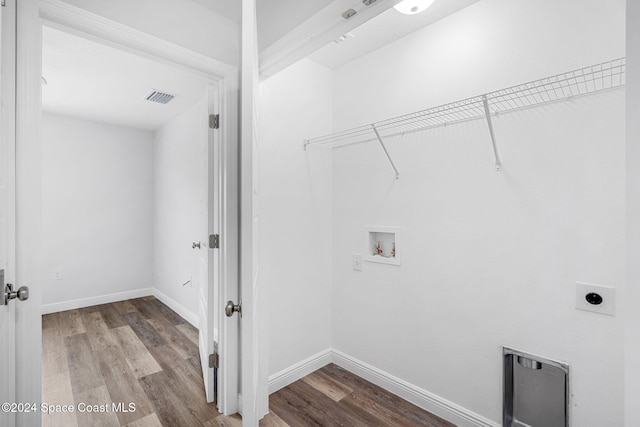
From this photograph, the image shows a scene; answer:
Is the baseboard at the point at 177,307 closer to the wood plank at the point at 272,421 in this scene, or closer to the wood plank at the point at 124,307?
the wood plank at the point at 124,307

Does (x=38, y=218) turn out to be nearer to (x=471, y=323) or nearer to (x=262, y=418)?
(x=262, y=418)

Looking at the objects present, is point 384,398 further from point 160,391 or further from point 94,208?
point 94,208

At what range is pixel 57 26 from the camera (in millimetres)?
1267

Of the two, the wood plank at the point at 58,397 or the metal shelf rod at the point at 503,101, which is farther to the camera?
the wood plank at the point at 58,397

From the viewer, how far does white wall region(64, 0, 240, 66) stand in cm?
136

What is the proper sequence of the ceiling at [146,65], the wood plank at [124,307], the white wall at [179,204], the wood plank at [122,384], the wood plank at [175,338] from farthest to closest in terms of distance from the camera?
1. the wood plank at [124,307]
2. the white wall at [179,204]
3. the wood plank at [175,338]
4. the wood plank at [122,384]
5. the ceiling at [146,65]

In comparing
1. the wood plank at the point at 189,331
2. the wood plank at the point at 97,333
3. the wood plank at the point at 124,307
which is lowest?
the wood plank at the point at 189,331

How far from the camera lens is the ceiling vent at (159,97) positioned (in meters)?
2.81

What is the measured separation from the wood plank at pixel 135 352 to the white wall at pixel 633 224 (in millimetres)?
2626

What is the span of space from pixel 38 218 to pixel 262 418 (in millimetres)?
1520

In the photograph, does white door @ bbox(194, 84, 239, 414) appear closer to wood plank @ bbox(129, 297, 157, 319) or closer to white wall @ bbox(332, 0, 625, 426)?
white wall @ bbox(332, 0, 625, 426)

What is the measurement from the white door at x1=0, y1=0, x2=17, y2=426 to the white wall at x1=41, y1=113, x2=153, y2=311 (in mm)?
2926

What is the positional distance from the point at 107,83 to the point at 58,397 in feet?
8.02

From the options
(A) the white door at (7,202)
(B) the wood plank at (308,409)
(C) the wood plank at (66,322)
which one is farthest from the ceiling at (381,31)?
(C) the wood plank at (66,322)
